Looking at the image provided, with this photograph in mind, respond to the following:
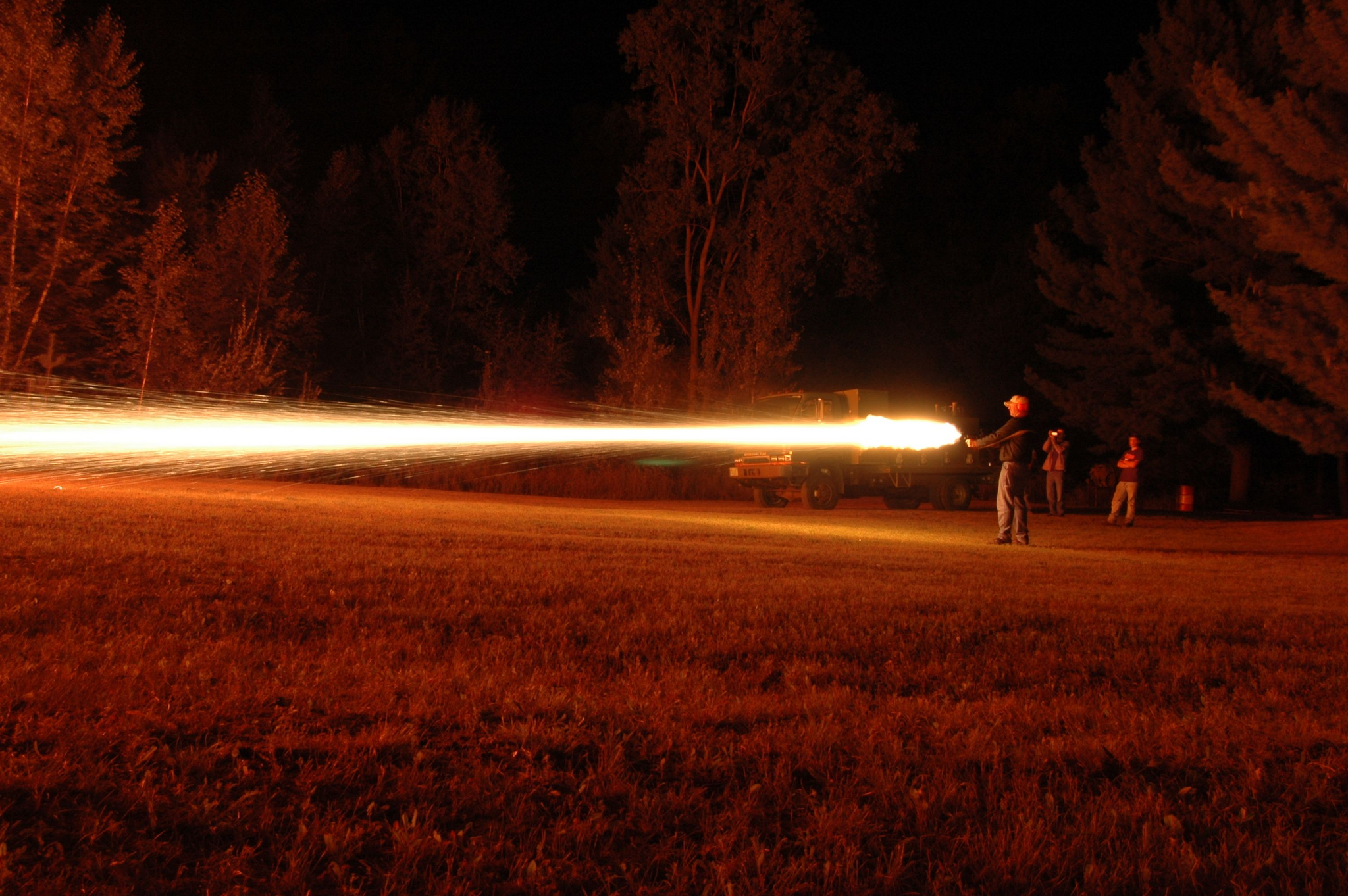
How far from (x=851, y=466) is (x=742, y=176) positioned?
1842 cm

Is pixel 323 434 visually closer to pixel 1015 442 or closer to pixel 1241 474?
pixel 1015 442

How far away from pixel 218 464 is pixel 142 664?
26.4 meters

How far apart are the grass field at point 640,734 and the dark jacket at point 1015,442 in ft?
19.8

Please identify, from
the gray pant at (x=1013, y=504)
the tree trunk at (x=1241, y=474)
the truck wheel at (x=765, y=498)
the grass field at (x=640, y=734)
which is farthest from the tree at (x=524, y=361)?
the grass field at (x=640, y=734)

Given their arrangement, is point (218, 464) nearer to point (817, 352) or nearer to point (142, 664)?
point (142, 664)

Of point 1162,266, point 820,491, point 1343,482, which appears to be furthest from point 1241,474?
point 820,491

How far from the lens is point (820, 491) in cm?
2511

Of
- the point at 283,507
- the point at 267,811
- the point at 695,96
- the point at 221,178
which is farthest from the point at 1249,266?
the point at 221,178

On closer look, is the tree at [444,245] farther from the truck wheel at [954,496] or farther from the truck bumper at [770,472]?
the truck wheel at [954,496]

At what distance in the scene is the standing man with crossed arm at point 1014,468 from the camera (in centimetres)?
1592

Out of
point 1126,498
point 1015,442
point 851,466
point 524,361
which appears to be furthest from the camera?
point 524,361

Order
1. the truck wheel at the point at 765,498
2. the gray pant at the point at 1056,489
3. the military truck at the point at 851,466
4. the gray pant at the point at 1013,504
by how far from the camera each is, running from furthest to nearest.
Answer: the truck wheel at the point at 765,498 < the military truck at the point at 851,466 < the gray pant at the point at 1056,489 < the gray pant at the point at 1013,504

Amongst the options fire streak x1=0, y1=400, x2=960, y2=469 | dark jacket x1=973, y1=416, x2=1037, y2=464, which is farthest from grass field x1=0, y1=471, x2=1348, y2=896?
fire streak x1=0, y1=400, x2=960, y2=469

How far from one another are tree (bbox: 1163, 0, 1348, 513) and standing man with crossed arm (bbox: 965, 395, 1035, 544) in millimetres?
11002
